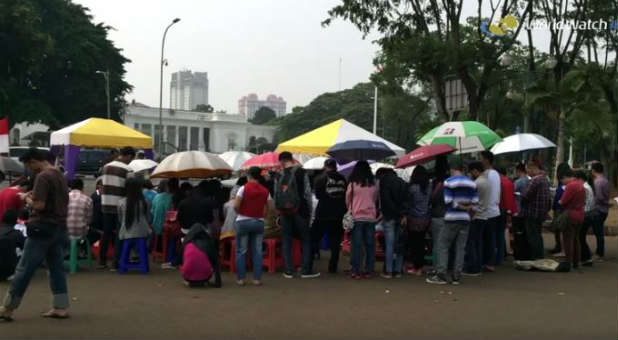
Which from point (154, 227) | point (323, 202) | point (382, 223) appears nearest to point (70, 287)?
point (154, 227)

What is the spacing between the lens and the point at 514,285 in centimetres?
916

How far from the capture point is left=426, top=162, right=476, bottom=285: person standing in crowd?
8.91 metres

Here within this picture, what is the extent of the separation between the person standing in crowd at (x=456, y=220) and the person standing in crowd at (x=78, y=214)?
4.75 m

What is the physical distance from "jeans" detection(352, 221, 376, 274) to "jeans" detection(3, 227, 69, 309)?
4077mm

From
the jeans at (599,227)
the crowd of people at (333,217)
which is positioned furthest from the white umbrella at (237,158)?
the jeans at (599,227)

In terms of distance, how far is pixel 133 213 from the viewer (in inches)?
374

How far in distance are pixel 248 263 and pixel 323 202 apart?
148 centimetres

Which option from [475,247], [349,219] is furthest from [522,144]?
[349,219]

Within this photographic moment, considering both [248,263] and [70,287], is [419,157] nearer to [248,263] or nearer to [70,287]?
[248,263]

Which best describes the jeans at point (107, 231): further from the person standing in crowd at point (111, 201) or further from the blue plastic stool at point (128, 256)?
the blue plastic stool at point (128, 256)

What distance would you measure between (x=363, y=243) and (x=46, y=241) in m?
4.47

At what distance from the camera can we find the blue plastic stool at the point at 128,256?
31.4 ft

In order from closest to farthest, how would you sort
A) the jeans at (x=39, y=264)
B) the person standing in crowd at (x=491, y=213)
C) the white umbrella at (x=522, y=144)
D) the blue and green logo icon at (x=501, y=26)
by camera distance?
1. the jeans at (x=39, y=264)
2. the person standing in crowd at (x=491, y=213)
3. the white umbrella at (x=522, y=144)
4. the blue and green logo icon at (x=501, y=26)

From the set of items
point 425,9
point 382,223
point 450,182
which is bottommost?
point 382,223
